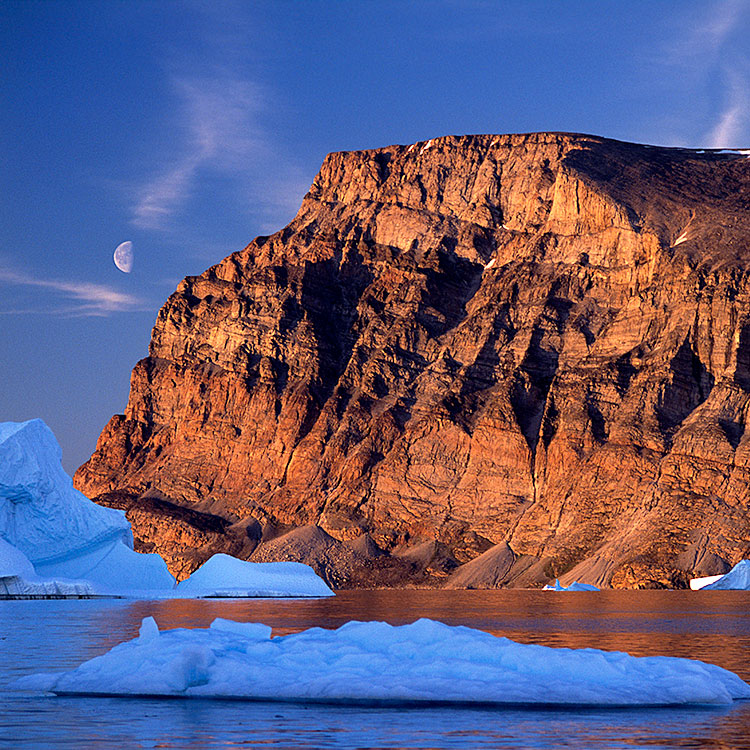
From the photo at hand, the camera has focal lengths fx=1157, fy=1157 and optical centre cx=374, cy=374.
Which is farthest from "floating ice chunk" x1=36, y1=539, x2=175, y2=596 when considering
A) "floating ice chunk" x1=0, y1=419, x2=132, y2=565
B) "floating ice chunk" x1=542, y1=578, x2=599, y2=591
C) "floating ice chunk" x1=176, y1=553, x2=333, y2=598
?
"floating ice chunk" x1=542, y1=578, x2=599, y2=591

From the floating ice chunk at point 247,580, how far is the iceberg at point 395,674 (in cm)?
8401

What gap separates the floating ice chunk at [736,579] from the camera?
161625mm

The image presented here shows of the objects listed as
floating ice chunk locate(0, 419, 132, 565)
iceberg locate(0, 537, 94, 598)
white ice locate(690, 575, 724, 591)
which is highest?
floating ice chunk locate(0, 419, 132, 565)

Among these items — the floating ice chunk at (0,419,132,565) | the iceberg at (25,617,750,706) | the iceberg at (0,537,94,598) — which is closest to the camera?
the iceberg at (25,617,750,706)

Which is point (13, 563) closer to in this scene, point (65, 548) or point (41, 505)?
point (41, 505)

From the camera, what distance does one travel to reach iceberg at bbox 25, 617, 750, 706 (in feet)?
71.1

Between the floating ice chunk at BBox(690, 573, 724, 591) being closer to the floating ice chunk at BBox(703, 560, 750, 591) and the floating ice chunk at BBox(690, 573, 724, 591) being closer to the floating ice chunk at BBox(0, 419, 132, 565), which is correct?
the floating ice chunk at BBox(703, 560, 750, 591)

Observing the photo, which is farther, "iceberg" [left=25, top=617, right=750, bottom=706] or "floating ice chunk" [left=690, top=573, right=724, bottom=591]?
"floating ice chunk" [left=690, top=573, right=724, bottom=591]

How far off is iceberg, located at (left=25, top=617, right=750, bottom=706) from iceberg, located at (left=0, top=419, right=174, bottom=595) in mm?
70183

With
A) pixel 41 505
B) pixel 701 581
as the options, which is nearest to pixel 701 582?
pixel 701 581

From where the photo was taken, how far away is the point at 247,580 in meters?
113

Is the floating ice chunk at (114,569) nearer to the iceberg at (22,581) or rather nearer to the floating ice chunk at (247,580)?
the floating ice chunk at (247,580)

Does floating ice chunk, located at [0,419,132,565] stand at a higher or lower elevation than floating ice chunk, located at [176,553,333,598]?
higher

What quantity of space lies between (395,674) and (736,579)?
151m
